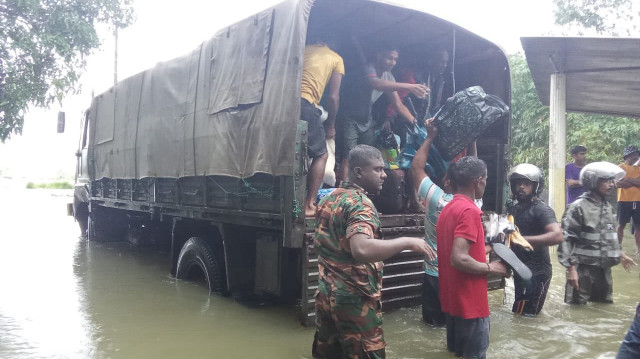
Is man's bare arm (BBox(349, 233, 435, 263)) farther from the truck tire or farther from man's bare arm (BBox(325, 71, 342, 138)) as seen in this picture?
the truck tire

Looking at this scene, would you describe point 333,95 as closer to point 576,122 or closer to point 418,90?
point 418,90

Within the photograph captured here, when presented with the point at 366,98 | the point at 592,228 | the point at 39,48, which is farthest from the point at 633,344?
the point at 39,48

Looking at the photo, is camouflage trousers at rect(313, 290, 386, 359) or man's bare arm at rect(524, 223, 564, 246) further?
man's bare arm at rect(524, 223, 564, 246)

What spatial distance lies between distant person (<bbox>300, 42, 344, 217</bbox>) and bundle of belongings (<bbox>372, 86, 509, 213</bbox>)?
88 centimetres

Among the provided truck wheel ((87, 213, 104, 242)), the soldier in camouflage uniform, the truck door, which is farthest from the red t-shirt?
truck wheel ((87, 213, 104, 242))

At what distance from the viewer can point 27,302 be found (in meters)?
5.14

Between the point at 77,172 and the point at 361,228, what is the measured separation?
8.88m

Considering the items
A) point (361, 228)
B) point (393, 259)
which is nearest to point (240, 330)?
point (393, 259)

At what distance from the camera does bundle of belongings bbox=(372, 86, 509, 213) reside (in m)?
4.16

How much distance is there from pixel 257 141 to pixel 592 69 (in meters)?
5.88

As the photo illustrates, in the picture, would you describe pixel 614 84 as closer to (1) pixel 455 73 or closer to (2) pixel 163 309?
(1) pixel 455 73

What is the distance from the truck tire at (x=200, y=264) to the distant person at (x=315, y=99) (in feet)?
4.75

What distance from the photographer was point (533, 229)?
13.6 ft

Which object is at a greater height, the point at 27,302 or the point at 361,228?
the point at 361,228
